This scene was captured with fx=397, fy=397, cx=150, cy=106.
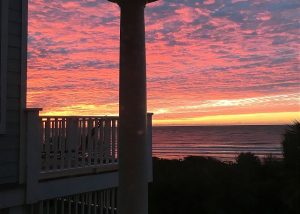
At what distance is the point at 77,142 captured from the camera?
6469mm

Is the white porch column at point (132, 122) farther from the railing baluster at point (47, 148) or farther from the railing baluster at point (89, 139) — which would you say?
the railing baluster at point (89, 139)

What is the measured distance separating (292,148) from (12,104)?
8481 millimetres

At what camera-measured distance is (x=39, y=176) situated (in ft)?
18.5

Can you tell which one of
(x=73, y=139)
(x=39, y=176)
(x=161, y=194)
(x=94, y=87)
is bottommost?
(x=161, y=194)

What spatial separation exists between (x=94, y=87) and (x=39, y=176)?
15.2m

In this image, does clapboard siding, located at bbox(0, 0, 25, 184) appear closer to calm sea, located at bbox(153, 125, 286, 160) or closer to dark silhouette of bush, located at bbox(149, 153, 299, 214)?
dark silhouette of bush, located at bbox(149, 153, 299, 214)

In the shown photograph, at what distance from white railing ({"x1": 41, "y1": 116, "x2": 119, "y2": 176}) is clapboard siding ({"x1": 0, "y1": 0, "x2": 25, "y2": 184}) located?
0.51 m

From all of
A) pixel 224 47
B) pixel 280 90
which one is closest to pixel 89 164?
pixel 224 47

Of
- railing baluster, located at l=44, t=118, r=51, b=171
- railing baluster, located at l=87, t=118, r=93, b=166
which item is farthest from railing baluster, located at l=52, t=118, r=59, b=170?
railing baluster, located at l=87, t=118, r=93, b=166

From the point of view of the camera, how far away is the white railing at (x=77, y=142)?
6.05 meters

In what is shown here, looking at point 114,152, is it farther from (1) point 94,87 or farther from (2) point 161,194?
(1) point 94,87

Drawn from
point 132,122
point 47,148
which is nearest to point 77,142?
point 47,148

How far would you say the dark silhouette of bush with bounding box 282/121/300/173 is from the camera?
37.2 feet

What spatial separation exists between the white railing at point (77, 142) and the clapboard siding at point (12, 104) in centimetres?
51
